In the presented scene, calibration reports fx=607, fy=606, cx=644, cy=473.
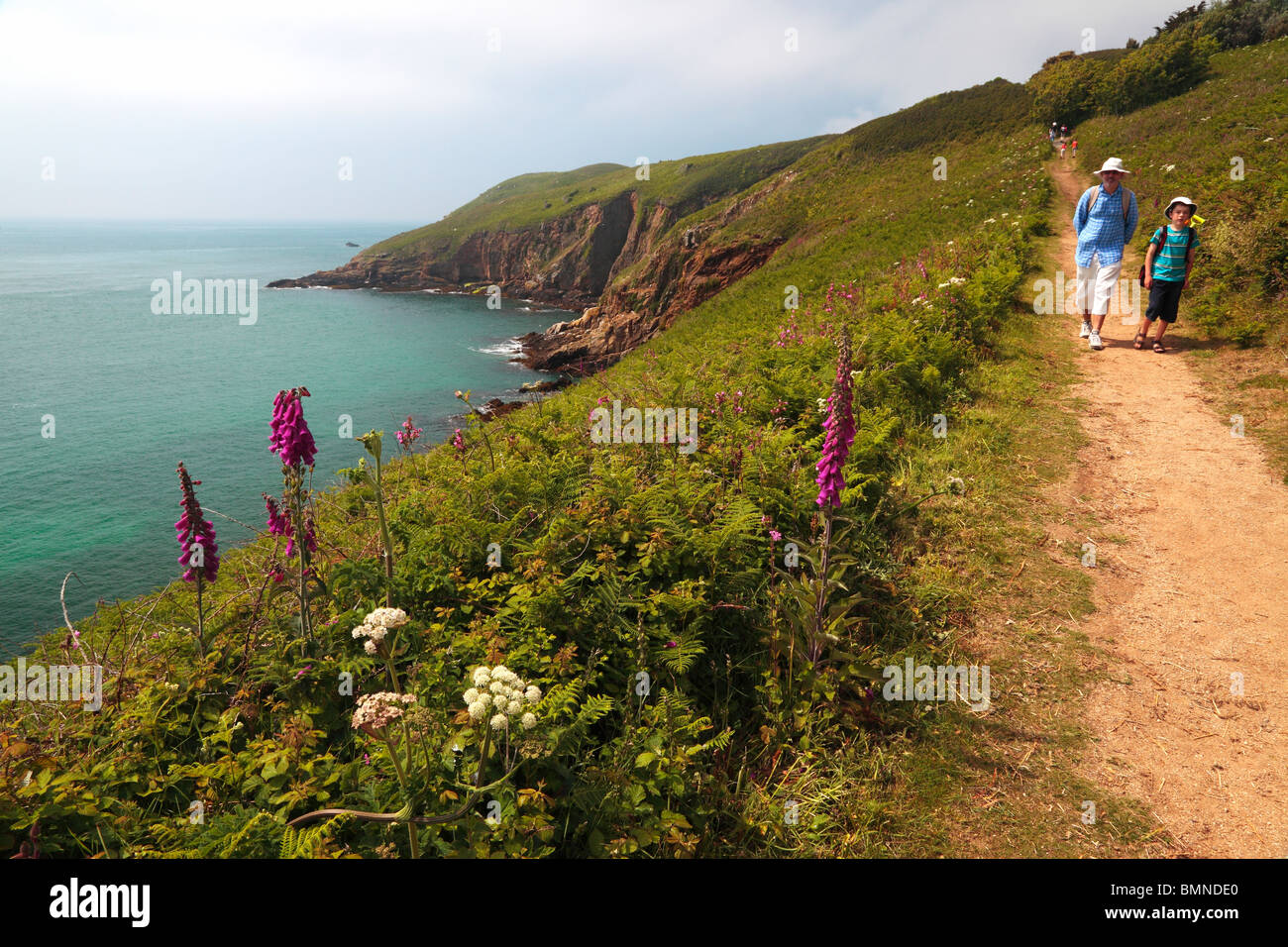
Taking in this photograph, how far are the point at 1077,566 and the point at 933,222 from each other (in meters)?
24.2

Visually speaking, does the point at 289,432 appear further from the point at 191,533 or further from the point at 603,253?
the point at 603,253

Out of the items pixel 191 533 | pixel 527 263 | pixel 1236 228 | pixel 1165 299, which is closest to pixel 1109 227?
pixel 1165 299

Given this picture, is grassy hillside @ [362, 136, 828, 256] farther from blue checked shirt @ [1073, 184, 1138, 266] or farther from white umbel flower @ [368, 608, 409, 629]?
white umbel flower @ [368, 608, 409, 629]

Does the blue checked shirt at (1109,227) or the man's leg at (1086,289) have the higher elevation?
the blue checked shirt at (1109,227)

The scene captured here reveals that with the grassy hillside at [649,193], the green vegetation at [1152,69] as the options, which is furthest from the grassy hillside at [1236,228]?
the grassy hillside at [649,193]

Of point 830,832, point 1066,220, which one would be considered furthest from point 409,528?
point 1066,220

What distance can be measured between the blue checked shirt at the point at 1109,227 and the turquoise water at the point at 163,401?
21.8 metres

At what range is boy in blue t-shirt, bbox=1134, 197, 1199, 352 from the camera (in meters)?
10.3

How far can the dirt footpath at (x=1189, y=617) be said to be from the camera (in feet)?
13.2

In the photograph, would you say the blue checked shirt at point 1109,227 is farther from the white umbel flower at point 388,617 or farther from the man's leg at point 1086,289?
the white umbel flower at point 388,617

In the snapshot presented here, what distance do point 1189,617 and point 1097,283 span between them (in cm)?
835

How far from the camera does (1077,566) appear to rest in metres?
6.22

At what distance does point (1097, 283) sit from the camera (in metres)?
11.3
